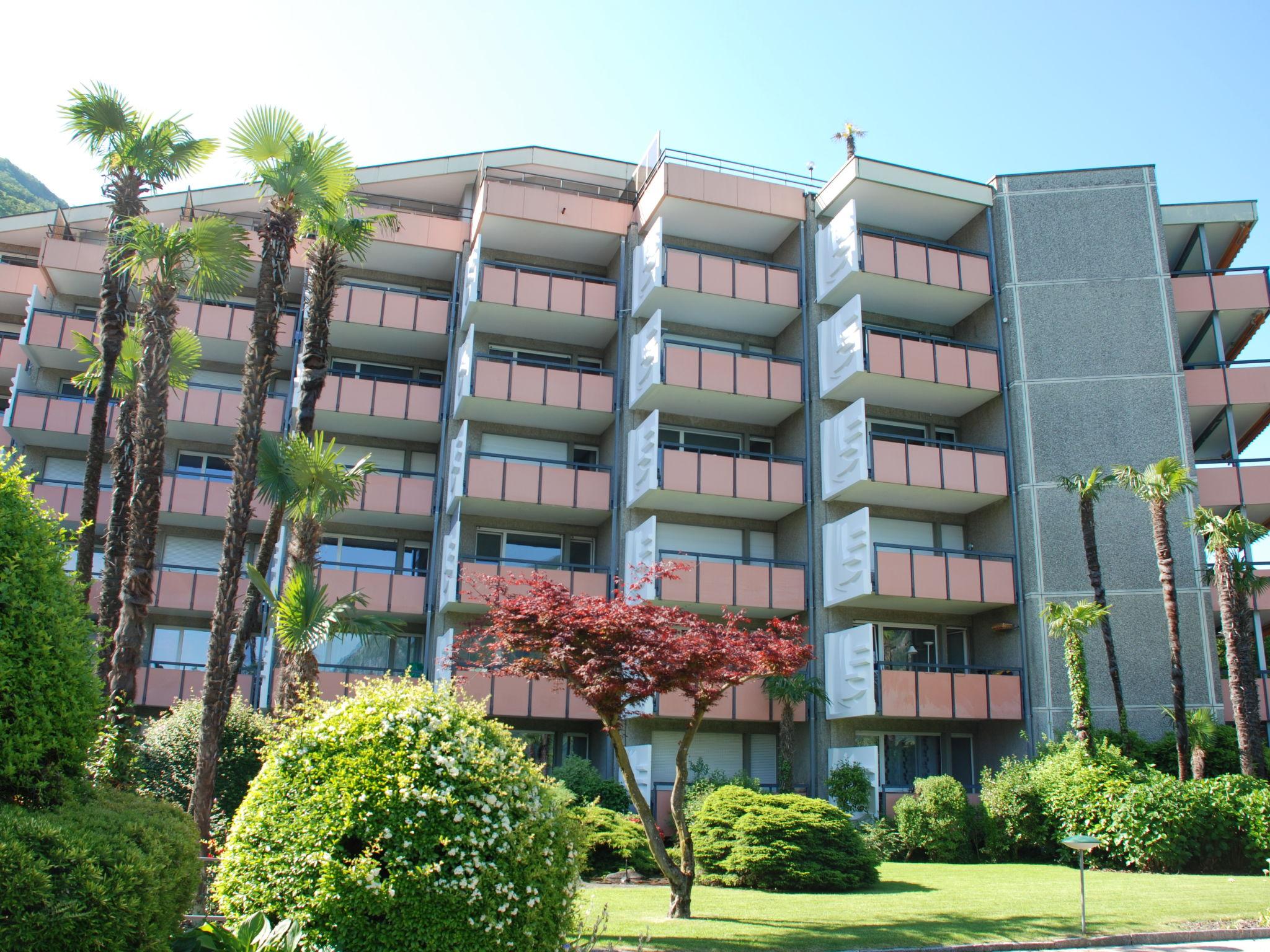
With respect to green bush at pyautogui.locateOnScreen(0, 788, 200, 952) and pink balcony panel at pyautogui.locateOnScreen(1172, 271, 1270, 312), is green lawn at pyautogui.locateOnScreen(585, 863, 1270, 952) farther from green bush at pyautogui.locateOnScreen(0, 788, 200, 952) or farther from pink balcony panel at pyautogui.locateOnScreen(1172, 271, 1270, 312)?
pink balcony panel at pyautogui.locateOnScreen(1172, 271, 1270, 312)

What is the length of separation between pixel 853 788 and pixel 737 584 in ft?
19.1

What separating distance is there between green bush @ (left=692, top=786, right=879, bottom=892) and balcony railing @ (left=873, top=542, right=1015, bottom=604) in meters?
9.42

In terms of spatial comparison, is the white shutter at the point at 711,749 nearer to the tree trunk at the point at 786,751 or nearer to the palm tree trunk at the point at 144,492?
the tree trunk at the point at 786,751

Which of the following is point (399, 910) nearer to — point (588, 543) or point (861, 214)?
point (588, 543)

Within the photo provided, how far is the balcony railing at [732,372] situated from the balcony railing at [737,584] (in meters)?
4.60

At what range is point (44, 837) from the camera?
695 cm

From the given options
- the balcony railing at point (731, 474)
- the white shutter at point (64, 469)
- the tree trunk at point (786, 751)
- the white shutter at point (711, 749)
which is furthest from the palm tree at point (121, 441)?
the tree trunk at point (786, 751)

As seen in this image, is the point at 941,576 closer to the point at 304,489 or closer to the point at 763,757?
the point at 763,757

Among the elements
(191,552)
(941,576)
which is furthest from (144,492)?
(941,576)

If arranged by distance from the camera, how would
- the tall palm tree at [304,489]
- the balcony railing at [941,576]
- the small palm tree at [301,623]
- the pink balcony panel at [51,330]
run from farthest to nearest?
the pink balcony panel at [51,330]
the balcony railing at [941,576]
the tall palm tree at [304,489]
the small palm tree at [301,623]

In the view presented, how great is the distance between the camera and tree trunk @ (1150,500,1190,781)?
22562mm

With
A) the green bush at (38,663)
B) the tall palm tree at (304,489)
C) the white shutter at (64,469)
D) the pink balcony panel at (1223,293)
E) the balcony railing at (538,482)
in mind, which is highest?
the pink balcony panel at (1223,293)

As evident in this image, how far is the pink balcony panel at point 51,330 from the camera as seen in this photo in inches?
1238

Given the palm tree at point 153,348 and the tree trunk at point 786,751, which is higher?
the palm tree at point 153,348
